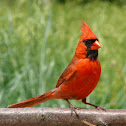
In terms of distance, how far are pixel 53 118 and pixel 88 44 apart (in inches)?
29.4

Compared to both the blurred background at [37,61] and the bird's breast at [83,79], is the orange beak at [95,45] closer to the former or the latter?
the bird's breast at [83,79]

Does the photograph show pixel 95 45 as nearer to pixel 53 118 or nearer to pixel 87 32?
pixel 87 32

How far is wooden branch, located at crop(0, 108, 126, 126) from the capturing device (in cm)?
193

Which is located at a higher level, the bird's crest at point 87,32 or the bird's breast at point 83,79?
the bird's crest at point 87,32

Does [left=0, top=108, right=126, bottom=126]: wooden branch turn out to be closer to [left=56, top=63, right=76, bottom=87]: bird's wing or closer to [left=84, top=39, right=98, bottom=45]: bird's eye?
[left=56, top=63, right=76, bottom=87]: bird's wing

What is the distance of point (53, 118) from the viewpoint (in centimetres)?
192

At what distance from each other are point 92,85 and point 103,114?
39 centimetres

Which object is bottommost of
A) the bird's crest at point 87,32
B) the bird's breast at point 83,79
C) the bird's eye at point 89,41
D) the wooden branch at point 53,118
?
the wooden branch at point 53,118

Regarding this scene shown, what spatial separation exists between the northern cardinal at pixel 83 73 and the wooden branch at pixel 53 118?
297mm

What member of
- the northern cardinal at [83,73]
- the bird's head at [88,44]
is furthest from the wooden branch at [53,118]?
the bird's head at [88,44]

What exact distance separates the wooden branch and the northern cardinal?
0.97 feet

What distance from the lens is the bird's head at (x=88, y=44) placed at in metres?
2.38

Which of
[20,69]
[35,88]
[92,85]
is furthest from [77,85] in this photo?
[20,69]

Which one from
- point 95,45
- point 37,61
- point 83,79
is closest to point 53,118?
point 83,79
